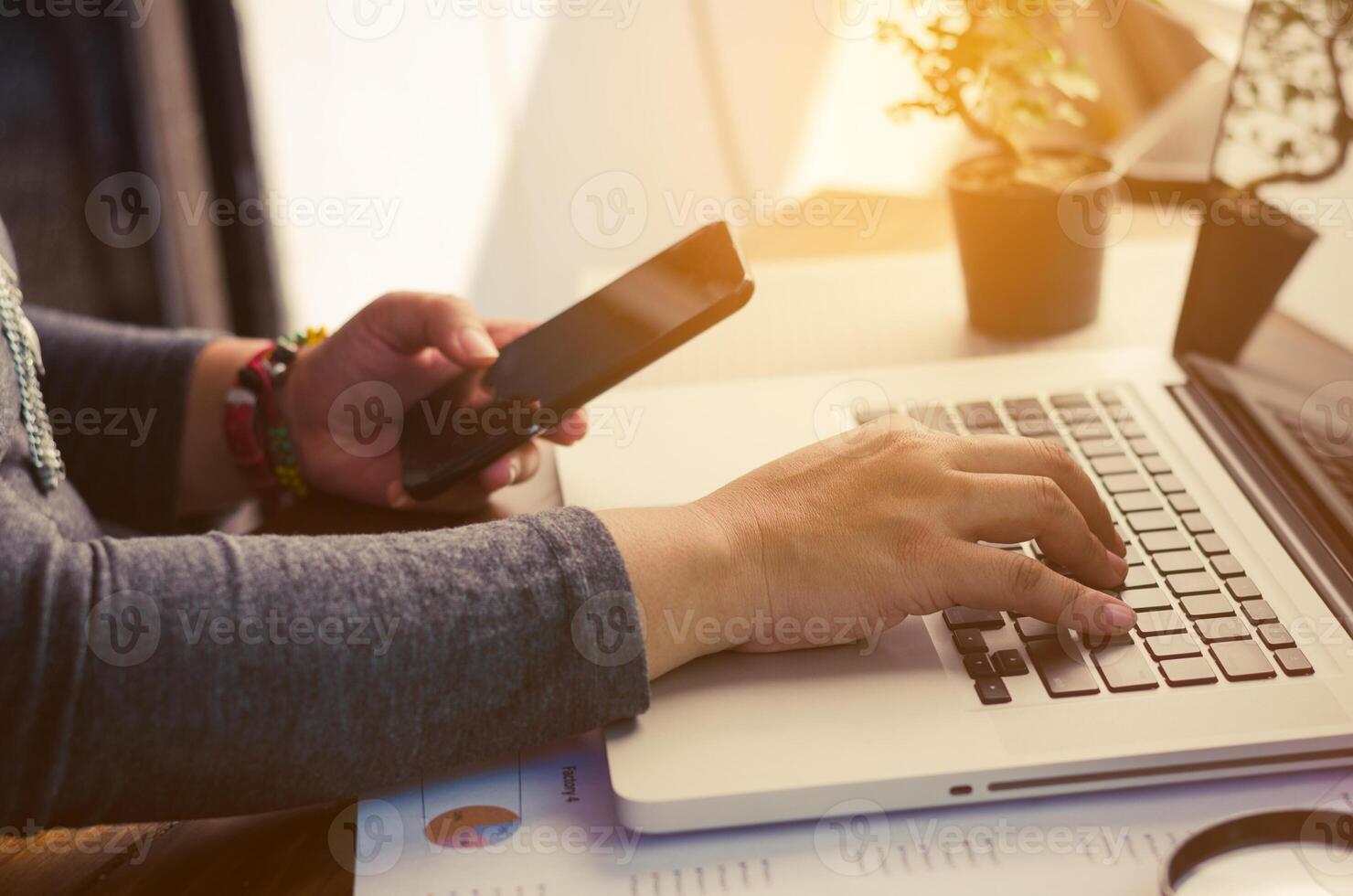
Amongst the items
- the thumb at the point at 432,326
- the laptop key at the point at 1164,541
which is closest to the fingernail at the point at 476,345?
the thumb at the point at 432,326

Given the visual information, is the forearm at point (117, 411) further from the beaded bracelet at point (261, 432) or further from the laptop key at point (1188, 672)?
the laptop key at point (1188, 672)

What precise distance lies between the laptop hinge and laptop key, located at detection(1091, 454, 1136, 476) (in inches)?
2.3

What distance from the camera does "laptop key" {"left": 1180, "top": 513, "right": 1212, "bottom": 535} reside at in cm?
60

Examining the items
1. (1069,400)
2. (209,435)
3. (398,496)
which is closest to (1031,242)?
(1069,400)

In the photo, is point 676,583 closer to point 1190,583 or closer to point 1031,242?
point 1190,583

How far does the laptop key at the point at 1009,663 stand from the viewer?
0.50m

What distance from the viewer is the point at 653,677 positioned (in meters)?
0.50

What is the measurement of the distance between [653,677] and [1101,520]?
0.24 meters

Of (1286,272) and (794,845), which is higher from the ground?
(1286,272)

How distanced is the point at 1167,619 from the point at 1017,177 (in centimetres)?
47

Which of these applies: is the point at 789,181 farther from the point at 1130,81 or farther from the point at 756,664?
the point at 756,664

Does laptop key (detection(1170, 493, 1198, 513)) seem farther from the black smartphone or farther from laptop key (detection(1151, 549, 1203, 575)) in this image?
the black smartphone

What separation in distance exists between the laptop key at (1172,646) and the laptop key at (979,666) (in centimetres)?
7

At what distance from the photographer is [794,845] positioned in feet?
1.46
